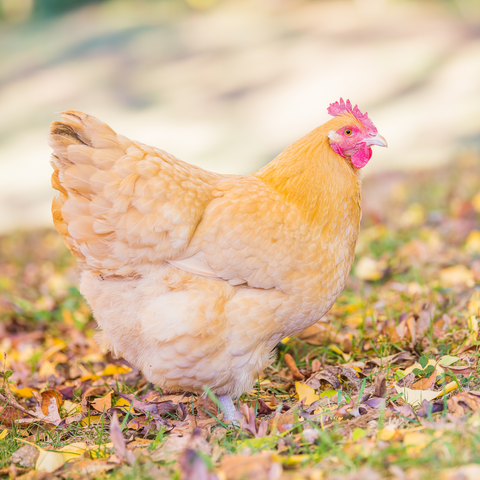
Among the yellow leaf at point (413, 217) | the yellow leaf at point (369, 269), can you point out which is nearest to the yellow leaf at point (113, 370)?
the yellow leaf at point (369, 269)

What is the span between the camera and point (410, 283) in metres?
3.98

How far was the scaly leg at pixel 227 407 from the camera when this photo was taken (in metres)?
2.63

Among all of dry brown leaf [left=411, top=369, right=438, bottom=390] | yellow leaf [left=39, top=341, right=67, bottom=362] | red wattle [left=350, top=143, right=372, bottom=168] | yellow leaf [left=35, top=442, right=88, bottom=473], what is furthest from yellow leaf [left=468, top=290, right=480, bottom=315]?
yellow leaf [left=39, top=341, right=67, bottom=362]

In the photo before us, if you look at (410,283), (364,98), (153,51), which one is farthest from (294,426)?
(153,51)

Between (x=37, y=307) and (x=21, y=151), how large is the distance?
26.2 feet

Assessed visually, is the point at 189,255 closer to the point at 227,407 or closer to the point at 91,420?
the point at 227,407

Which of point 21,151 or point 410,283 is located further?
point 21,151

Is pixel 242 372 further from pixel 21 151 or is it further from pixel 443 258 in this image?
pixel 21 151

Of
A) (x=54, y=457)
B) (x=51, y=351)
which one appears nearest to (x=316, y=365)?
(x=54, y=457)

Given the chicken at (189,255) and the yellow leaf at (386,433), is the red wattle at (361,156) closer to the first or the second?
the chicken at (189,255)

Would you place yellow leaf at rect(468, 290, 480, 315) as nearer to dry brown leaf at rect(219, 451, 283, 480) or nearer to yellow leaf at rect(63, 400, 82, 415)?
dry brown leaf at rect(219, 451, 283, 480)

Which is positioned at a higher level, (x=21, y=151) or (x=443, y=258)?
(x=21, y=151)

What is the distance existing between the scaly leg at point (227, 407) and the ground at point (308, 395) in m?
0.10

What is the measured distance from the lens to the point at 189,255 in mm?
2545
